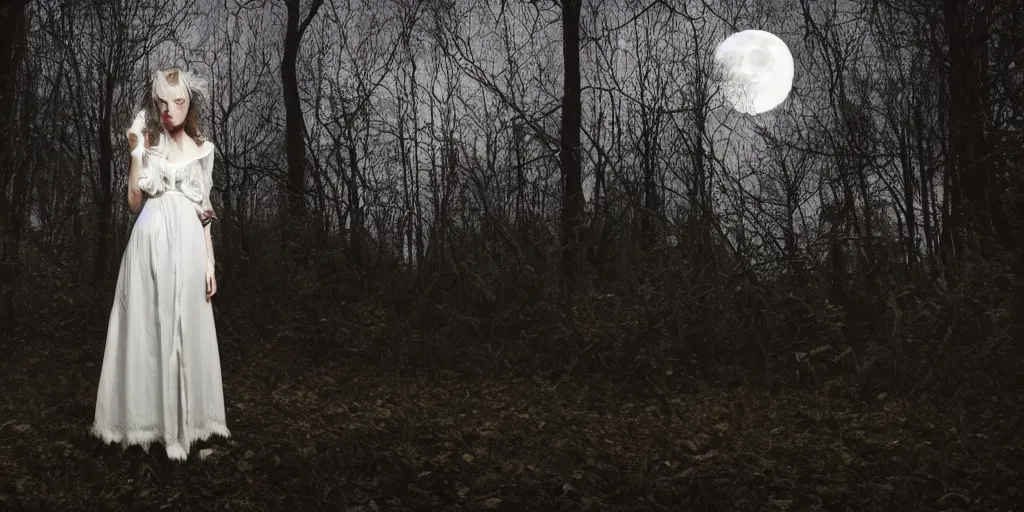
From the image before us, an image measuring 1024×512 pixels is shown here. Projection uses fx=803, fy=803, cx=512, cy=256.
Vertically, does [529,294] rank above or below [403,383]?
above

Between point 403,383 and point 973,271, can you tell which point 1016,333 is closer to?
point 973,271

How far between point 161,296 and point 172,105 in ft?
3.53

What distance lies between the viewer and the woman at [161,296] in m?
4.50

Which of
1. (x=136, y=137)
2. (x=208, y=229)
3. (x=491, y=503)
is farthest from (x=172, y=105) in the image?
(x=491, y=503)

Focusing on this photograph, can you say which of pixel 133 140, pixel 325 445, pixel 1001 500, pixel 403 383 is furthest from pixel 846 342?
pixel 133 140

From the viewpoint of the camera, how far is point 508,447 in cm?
545

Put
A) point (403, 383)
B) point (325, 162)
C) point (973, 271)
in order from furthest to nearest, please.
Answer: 1. point (325, 162)
2. point (403, 383)
3. point (973, 271)

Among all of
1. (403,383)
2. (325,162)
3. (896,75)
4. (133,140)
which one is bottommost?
(403,383)

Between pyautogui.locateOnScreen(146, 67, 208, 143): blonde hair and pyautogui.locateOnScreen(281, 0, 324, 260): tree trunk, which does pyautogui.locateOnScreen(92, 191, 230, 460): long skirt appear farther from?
pyautogui.locateOnScreen(281, 0, 324, 260): tree trunk

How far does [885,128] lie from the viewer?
503 inches

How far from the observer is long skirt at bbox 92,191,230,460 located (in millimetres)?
4492

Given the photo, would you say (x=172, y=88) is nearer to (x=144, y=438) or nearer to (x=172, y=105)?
(x=172, y=105)

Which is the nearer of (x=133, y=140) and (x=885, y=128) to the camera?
(x=133, y=140)

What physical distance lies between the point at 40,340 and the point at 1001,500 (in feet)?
27.1
